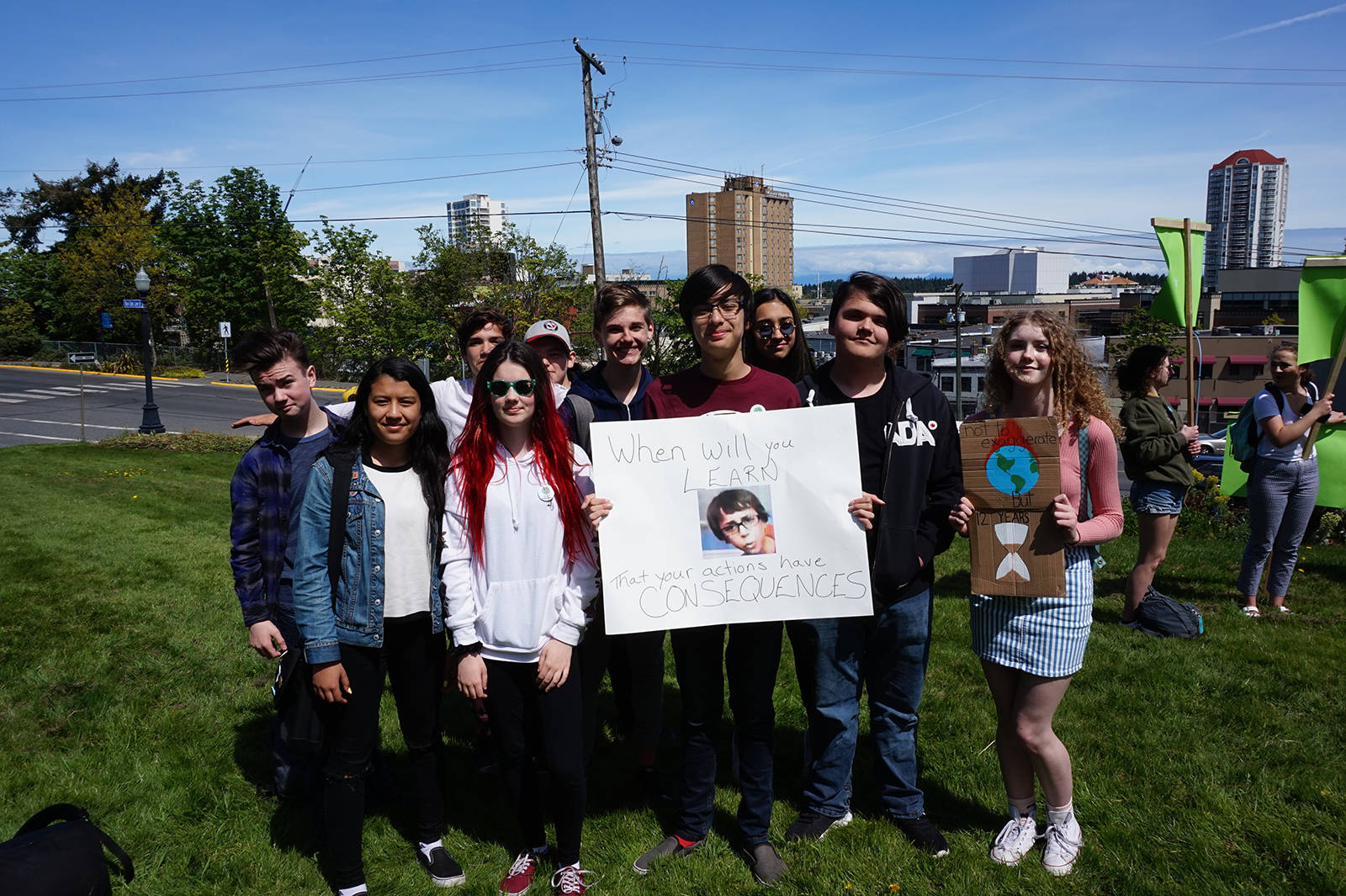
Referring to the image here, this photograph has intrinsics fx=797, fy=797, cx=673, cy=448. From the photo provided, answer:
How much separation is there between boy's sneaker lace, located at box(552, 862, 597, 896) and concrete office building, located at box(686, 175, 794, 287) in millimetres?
49064

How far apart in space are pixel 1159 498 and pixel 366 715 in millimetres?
5662

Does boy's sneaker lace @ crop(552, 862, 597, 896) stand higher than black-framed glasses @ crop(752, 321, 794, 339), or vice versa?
black-framed glasses @ crop(752, 321, 794, 339)

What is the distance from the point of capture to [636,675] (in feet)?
12.5

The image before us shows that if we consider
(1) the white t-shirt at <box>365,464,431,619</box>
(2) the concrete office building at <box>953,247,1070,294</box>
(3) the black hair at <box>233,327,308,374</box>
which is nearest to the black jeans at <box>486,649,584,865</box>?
(1) the white t-shirt at <box>365,464,431,619</box>

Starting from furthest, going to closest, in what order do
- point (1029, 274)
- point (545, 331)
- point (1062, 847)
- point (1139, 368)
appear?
point (1029, 274) → point (1139, 368) → point (545, 331) → point (1062, 847)

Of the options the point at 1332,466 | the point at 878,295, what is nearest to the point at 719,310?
the point at 878,295

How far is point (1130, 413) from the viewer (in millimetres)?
5988

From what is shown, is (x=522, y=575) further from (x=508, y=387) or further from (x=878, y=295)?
(x=878, y=295)

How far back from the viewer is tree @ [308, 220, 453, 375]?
2689 cm

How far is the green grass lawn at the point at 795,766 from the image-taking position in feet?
10.6

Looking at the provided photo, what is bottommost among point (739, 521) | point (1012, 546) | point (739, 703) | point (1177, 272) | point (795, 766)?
point (795, 766)

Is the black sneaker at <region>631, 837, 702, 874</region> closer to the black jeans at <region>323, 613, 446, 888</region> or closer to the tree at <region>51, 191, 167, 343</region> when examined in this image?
the black jeans at <region>323, 613, 446, 888</region>

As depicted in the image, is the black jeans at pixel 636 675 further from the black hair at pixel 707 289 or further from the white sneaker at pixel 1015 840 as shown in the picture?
the white sneaker at pixel 1015 840

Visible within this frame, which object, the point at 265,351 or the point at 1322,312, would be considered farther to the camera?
the point at 1322,312
